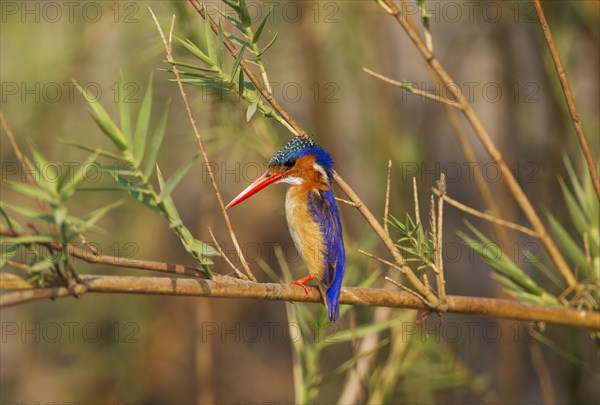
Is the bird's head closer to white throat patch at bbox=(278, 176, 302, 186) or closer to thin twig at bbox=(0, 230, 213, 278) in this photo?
white throat patch at bbox=(278, 176, 302, 186)

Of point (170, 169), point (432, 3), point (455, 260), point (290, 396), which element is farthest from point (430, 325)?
point (432, 3)

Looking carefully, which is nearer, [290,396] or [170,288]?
[170,288]

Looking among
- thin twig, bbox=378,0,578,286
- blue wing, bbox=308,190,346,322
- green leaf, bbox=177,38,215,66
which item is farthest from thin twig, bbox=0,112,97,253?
thin twig, bbox=378,0,578,286

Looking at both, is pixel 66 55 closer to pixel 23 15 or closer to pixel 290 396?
pixel 23 15

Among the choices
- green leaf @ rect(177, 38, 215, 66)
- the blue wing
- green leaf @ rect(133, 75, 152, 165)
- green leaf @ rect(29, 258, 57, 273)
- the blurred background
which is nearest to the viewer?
green leaf @ rect(29, 258, 57, 273)

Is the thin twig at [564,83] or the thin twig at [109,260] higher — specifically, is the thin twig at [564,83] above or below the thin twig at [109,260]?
above

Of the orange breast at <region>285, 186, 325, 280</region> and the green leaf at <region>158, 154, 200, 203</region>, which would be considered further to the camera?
the orange breast at <region>285, 186, 325, 280</region>

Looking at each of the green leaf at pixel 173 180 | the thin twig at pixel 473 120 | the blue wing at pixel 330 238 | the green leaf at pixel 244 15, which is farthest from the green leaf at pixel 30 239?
the thin twig at pixel 473 120

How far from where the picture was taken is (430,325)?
147 inches

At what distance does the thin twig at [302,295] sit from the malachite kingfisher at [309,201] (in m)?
0.28

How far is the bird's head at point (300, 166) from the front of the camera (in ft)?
7.36

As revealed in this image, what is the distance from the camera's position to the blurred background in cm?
288

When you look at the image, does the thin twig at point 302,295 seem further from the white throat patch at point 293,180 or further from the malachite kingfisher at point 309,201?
the white throat patch at point 293,180

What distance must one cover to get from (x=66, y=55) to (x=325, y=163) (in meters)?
1.62
